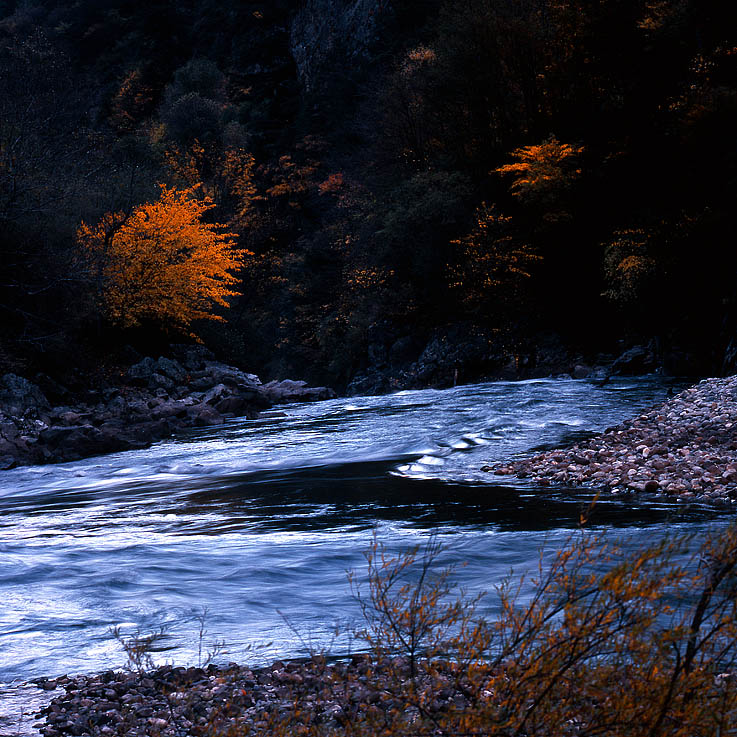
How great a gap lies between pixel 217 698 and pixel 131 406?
69.9 ft

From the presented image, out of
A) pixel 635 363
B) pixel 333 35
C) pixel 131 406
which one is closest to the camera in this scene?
pixel 131 406

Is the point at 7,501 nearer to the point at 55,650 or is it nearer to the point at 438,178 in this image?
the point at 55,650

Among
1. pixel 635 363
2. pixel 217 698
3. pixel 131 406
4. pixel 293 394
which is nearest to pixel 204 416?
pixel 131 406

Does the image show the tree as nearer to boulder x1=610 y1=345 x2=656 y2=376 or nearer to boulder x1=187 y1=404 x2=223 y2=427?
boulder x1=610 y1=345 x2=656 y2=376

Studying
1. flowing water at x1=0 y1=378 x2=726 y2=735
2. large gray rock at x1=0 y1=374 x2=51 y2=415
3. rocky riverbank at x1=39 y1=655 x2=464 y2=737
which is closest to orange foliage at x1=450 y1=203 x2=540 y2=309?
flowing water at x1=0 y1=378 x2=726 y2=735

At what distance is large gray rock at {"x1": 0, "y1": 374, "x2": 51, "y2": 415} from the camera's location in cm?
2152

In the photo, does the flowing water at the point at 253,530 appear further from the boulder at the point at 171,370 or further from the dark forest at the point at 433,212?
the boulder at the point at 171,370

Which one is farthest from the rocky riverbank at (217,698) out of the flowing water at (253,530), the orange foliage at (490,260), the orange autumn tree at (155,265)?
the orange foliage at (490,260)

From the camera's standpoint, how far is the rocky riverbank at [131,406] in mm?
17703

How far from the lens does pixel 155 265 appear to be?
101ft

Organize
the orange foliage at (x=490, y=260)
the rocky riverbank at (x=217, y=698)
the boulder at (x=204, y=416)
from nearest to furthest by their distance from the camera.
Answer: the rocky riverbank at (x=217, y=698) < the boulder at (x=204, y=416) < the orange foliage at (x=490, y=260)

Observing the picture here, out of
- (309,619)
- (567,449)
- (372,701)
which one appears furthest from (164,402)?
(372,701)

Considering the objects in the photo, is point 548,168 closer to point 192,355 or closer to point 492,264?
point 492,264

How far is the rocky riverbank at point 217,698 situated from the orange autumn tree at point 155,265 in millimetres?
25865
